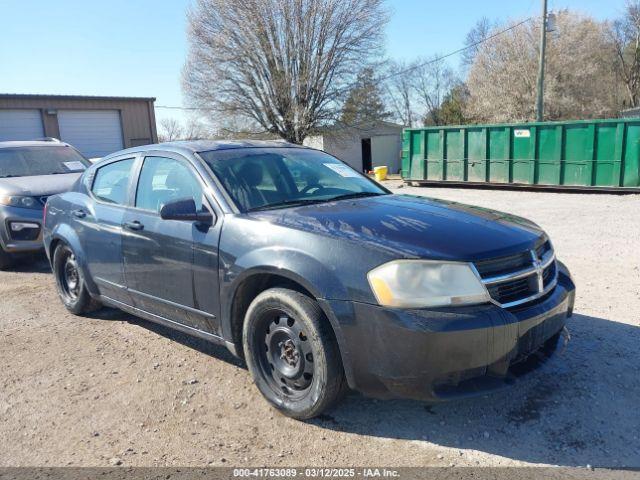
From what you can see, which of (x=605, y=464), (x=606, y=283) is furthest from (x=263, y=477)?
(x=606, y=283)

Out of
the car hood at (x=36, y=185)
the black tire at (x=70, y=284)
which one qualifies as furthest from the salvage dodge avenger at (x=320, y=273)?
the car hood at (x=36, y=185)

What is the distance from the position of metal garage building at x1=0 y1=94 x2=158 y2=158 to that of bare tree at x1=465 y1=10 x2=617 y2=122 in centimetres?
2349

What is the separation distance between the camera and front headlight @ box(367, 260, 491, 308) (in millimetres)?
2658

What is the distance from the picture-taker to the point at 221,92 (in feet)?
96.8

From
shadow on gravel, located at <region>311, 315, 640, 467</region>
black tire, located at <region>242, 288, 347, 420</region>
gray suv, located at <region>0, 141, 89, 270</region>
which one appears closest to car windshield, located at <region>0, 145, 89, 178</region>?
gray suv, located at <region>0, 141, 89, 270</region>

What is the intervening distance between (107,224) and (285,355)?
2095mm

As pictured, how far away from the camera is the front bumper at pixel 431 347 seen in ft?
8.57

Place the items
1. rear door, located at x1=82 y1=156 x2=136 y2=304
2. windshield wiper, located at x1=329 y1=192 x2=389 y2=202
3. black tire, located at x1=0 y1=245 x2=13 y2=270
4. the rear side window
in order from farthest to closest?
black tire, located at x1=0 y1=245 x2=13 y2=270
the rear side window
rear door, located at x1=82 y1=156 x2=136 y2=304
windshield wiper, located at x1=329 y1=192 x2=389 y2=202

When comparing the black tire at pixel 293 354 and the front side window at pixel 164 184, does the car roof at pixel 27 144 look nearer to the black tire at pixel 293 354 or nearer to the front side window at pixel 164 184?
the front side window at pixel 164 184

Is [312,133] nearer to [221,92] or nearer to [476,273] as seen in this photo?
[221,92]

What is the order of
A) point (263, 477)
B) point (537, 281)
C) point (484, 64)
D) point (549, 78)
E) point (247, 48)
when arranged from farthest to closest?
point (484, 64)
point (549, 78)
point (247, 48)
point (537, 281)
point (263, 477)

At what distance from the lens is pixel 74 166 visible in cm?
862

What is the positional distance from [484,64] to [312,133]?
52.7 ft

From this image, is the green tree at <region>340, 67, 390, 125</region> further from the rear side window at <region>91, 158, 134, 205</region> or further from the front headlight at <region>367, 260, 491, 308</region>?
the front headlight at <region>367, 260, 491, 308</region>
